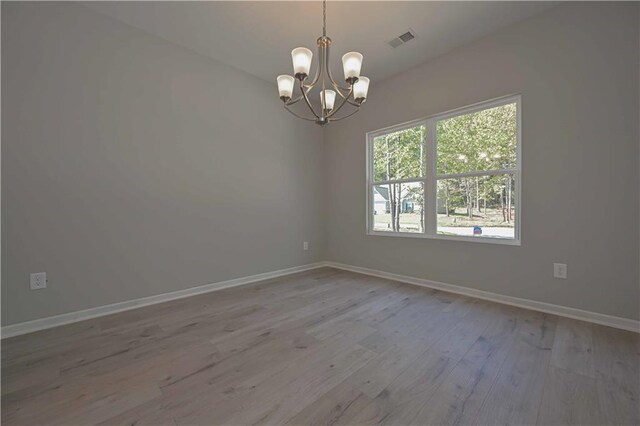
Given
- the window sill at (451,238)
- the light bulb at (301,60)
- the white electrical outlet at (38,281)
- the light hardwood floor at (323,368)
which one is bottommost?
the light hardwood floor at (323,368)

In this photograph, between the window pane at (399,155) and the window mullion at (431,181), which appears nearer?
the window mullion at (431,181)

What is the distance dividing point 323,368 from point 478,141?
280cm

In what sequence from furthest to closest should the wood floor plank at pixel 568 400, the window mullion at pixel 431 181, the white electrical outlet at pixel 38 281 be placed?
the window mullion at pixel 431 181 < the white electrical outlet at pixel 38 281 < the wood floor plank at pixel 568 400

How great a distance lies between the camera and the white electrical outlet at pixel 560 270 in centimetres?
231

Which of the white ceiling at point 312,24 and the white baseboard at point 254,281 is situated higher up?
the white ceiling at point 312,24

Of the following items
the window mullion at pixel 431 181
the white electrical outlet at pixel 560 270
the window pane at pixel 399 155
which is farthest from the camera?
the window pane at pixel 399 155

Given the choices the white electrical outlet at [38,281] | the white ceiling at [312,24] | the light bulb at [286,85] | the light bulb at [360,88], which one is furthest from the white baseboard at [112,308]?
the white ceiling at [312,24]

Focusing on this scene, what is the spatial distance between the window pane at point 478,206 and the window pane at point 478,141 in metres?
0.15

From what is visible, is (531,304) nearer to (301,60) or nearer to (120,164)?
(301,60)

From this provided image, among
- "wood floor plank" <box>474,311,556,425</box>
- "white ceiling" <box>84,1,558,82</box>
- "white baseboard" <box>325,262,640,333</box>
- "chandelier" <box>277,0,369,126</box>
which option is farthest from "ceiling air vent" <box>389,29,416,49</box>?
"wood floor plank" <box>474,311,556,425</box>

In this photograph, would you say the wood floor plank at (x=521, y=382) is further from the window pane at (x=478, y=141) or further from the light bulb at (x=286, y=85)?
the light bulb at (x=286, y=85)

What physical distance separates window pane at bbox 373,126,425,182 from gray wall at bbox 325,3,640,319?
0.41m

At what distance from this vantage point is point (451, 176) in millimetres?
3055

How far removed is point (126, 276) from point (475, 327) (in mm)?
3233
